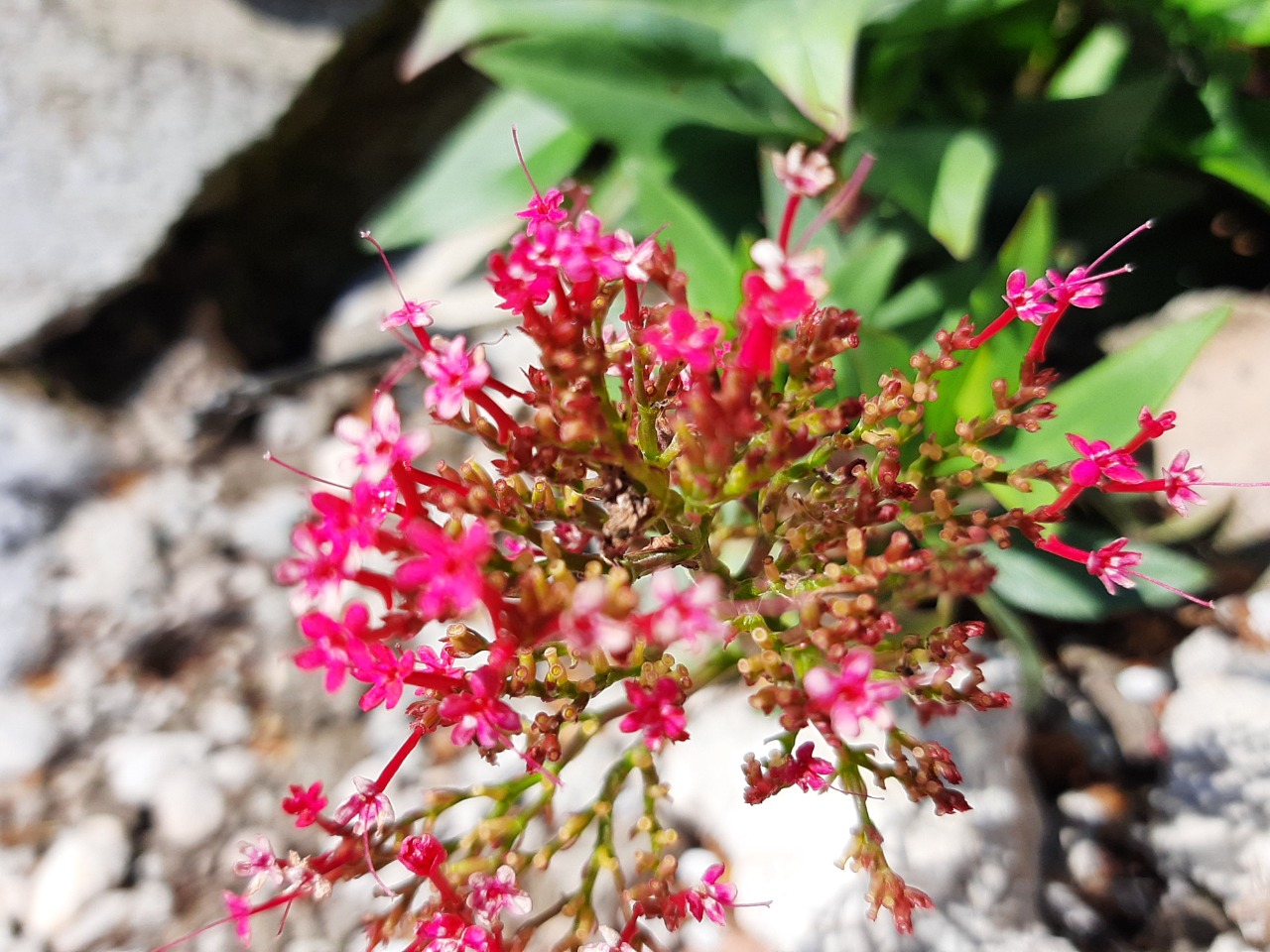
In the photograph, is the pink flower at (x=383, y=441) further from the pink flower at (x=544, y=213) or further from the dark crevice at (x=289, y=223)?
the dark crevice at (x=289, y=223)

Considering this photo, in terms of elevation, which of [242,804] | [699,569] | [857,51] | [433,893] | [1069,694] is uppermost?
[857,51]

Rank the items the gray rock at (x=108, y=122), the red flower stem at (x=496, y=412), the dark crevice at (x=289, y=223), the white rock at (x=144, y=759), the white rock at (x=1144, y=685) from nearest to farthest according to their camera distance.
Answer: the red flower stem at (x=496, y=412) < the white rock at (x=1144, y=685) < the white rock at (x=144, y=759) < the gray rock at (x=108, y=122) < the dark crevice at (x=289, y=223)

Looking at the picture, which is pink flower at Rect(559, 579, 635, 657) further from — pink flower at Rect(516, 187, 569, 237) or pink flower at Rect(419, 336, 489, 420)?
pink flower at Rect(516, 187, 569, 237)

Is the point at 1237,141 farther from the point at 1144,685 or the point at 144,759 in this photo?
the point at 144,759

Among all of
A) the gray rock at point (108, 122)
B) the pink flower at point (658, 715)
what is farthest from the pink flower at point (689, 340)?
the gray rock at point (108, 122)

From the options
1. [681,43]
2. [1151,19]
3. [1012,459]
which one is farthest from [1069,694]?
[681,43]

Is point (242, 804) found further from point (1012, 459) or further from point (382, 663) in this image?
point (1012, 459)
